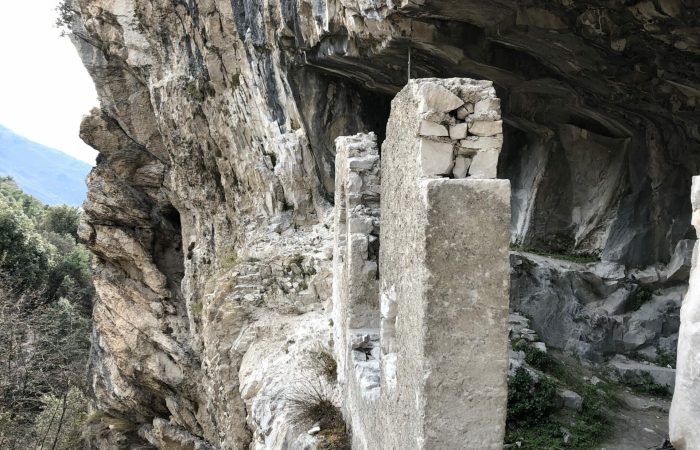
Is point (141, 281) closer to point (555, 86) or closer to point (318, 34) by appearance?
point (318, 34)

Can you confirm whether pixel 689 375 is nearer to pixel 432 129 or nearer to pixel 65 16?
pixel 432 129

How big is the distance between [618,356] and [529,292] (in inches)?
63.9

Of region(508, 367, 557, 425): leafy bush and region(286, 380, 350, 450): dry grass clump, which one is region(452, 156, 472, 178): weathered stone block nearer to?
region(286, 380, 350, 450): dry grass clump

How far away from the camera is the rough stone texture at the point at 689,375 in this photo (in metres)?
2.74

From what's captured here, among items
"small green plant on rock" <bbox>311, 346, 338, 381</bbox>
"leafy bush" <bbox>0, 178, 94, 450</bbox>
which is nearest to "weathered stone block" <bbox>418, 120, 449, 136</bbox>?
"small green plant on rock" <bbox>311, 346, 338, 381</bbox>

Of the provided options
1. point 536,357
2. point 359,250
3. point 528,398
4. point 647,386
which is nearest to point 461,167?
point 359,250

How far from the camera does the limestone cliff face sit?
782 centimetres

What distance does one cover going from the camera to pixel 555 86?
966cm

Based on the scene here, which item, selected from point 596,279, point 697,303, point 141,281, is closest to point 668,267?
point 596,279

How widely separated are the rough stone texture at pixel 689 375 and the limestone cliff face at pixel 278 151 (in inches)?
144

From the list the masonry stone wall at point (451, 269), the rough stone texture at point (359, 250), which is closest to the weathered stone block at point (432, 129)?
the masonry stone wall at point (451, 269)

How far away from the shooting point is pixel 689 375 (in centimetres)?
277

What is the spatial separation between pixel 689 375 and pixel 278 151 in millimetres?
9975

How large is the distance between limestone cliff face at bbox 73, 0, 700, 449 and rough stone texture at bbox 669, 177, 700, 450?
3.65 metres
